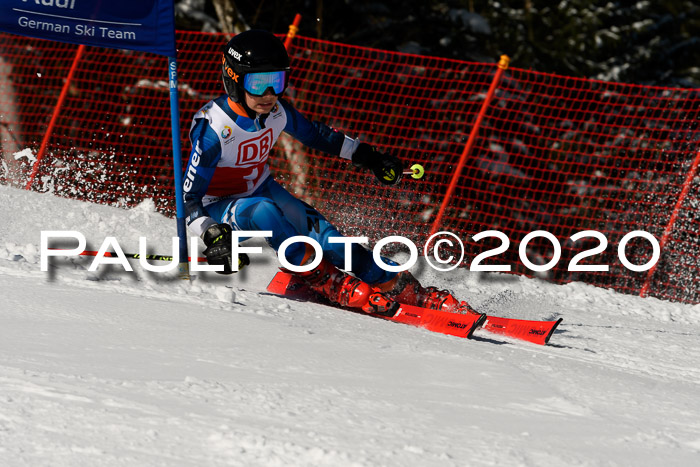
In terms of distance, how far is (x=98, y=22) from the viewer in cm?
507

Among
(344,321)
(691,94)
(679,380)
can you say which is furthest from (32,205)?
(691,94)

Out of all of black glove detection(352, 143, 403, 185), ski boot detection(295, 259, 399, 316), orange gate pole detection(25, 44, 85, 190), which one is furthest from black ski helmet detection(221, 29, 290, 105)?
orange gate pole detection(25, 44, 85, 190)

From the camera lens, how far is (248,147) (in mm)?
4895

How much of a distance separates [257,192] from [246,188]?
91 millimetres

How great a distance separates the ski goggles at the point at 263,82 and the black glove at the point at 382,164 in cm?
89

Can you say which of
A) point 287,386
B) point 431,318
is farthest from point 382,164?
point 287,386

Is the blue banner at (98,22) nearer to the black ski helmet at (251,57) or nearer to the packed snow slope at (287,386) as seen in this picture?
the black ski helmet at (251,57)

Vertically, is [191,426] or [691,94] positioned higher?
[691,94]

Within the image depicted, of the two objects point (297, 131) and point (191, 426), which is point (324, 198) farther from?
point (191, 426)

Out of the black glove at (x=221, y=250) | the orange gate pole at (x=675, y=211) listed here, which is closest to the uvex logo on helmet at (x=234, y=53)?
the black glove at (x=221, y=250)

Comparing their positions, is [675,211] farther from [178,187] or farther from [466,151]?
[178,187]

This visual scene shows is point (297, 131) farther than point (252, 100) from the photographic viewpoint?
Yes

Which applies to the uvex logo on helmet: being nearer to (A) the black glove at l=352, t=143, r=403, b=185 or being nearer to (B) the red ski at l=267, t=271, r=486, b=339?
(A) the black glove at l=352, t=143, r=403, b=185

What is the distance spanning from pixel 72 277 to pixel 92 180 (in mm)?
4650
